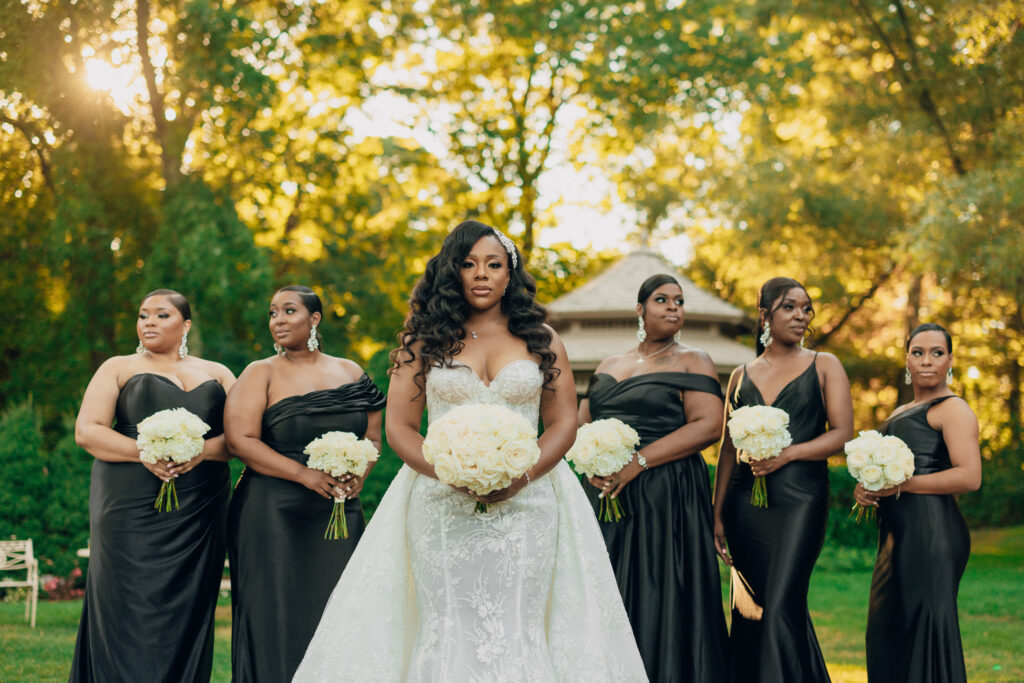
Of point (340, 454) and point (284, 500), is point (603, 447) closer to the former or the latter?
point (340, 454)

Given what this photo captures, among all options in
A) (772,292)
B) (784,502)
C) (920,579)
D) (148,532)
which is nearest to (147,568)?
(148,532)

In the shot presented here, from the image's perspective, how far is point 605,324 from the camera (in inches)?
707

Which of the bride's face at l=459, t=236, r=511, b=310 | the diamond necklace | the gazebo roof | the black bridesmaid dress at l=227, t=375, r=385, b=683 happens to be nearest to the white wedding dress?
the bride's face at l=459, t=236, r=511, b=310

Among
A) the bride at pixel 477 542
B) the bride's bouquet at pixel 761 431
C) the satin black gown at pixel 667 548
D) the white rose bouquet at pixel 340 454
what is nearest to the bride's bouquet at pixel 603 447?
the satin black gown at pixel 667 548

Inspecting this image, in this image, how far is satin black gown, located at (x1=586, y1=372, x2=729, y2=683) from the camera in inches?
243

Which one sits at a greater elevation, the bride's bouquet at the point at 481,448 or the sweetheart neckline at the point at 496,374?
the sweetheart neckline at the point at 496,374

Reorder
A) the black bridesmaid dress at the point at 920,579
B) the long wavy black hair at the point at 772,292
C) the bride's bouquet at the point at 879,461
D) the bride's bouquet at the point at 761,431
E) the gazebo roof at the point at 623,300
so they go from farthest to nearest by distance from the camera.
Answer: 1. the gazebo roof at the point at 623,300
2. the long wavy black hair at the point at 772,292
3. the bride's bouquet at the point at 761,431
4. the black bridesmaid dress at the point at 920,579
5. the bride's bouquet at the point at 879,461

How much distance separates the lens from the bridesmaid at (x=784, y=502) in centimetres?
609

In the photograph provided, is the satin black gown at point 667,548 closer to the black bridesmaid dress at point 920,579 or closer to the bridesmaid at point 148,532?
the black bridesmaid dress at point 920,579

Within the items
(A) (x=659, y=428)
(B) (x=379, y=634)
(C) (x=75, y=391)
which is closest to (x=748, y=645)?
(A) (x=659, y=428)

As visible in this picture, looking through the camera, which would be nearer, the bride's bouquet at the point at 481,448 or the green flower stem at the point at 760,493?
the bride's bouquet at the point at 481,448

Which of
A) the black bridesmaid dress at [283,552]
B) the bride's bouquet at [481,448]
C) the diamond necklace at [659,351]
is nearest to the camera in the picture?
the bride's bouquet at [481,448]

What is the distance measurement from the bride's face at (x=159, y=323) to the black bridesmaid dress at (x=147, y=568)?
235 mm

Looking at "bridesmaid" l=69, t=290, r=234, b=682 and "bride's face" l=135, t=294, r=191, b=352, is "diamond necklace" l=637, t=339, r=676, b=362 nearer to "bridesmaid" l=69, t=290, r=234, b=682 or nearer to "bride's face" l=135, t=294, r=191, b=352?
"bridesmaid" l=69, t=290, r=234, b=682
